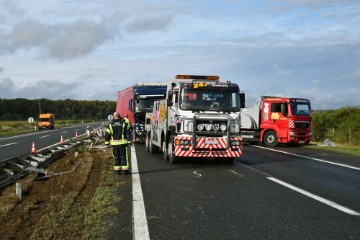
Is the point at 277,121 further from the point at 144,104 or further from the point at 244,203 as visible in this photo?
the point at 244,203

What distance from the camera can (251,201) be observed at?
27.2 feet

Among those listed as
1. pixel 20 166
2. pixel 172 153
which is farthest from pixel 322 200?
pixel 20 166

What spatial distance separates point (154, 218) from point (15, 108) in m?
132

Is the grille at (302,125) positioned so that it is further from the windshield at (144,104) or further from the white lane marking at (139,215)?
the white lane marking at (139,215)

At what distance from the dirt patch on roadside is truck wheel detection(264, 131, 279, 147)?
14446mm

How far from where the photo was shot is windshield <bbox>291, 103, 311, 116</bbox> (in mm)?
24559

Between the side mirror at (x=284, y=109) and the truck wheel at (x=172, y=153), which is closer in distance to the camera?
the truck wheel at (x=172, y=153)

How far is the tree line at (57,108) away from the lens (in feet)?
418

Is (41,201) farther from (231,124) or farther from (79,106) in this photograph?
(79,106)

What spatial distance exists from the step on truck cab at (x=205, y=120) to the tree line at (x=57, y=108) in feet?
377

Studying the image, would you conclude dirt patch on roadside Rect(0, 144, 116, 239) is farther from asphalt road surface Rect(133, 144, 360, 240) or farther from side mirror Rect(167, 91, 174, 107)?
side mirror Rect(167, 91, 174, 107)

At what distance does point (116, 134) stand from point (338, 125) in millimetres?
22890

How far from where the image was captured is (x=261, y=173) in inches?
490

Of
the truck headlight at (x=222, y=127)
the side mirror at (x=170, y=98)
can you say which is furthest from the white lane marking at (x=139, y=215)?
the side mirror at (x=170, y=98)
